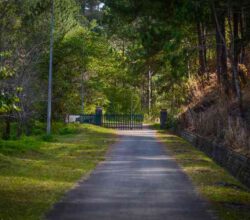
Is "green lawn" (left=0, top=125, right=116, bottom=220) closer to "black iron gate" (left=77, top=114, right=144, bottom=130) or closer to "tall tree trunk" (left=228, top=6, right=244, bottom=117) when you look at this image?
"tall tree trunk" (left=228, top=6, right=244, bottom=117)

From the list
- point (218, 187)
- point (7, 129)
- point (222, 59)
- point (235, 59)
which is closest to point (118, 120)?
point (7, 129)

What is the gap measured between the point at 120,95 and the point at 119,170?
53.0 m

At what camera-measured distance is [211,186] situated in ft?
45.2

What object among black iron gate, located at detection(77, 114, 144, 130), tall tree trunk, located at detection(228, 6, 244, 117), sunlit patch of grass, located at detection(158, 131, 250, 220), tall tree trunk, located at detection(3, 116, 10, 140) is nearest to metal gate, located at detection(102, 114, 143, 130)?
black iron gate, located at detection(77, 114, 144, 130)

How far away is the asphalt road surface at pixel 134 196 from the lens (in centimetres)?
1009

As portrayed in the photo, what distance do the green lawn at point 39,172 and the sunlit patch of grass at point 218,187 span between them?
3.12m

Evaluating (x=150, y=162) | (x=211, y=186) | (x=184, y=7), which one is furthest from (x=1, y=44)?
(x=211, y=186)

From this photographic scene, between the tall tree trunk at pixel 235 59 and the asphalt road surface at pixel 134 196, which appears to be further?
the tall tree trunk at pixel 235 59

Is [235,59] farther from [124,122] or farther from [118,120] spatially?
[118,120]

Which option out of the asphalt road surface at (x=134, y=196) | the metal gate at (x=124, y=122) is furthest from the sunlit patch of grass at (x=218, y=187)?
the metal gate at (x=124, y=122)

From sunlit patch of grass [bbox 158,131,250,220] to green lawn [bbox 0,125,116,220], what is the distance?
312 centimetres

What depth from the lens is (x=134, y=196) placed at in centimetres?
1213

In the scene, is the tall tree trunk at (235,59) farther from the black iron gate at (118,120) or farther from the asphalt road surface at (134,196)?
A: the black iron gate at (118,120)

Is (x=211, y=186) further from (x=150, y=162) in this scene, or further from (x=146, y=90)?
(x=146, y=90)
